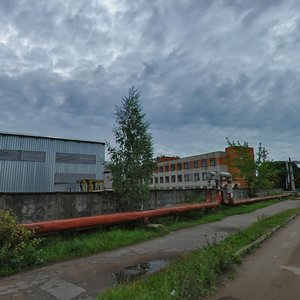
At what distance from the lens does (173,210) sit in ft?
42.9

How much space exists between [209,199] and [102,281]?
1339cm

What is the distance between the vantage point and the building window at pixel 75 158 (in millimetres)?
33719

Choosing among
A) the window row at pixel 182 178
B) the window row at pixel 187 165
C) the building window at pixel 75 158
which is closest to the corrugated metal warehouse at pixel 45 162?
the building window at pixel 75 158

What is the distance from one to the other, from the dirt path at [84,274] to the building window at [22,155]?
84.2 ft

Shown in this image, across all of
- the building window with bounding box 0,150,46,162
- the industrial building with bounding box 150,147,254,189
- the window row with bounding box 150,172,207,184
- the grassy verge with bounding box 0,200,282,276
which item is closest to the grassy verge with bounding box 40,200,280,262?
the grassy verge with bounding box 0,200,282,276

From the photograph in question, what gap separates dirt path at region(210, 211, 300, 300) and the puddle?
5.44 feet

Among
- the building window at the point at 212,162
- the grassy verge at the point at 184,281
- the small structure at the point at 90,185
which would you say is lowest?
the grassy verge at the point at 184,281

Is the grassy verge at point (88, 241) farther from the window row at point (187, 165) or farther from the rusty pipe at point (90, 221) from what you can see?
the window row at point (187, 165)

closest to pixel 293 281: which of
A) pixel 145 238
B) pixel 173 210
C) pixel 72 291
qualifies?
pixel 72 291

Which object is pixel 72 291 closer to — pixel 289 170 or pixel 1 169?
pixel 1 169

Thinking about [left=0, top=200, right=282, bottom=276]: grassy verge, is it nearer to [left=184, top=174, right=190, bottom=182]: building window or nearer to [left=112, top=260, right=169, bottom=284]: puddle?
[left=112, top=260, right=169, bottom=284]: puddle

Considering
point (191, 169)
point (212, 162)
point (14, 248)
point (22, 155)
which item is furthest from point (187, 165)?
point (14, 248)

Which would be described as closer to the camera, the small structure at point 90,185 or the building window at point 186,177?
the small structure at point 90,185

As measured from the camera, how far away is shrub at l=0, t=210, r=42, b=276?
6.34m
